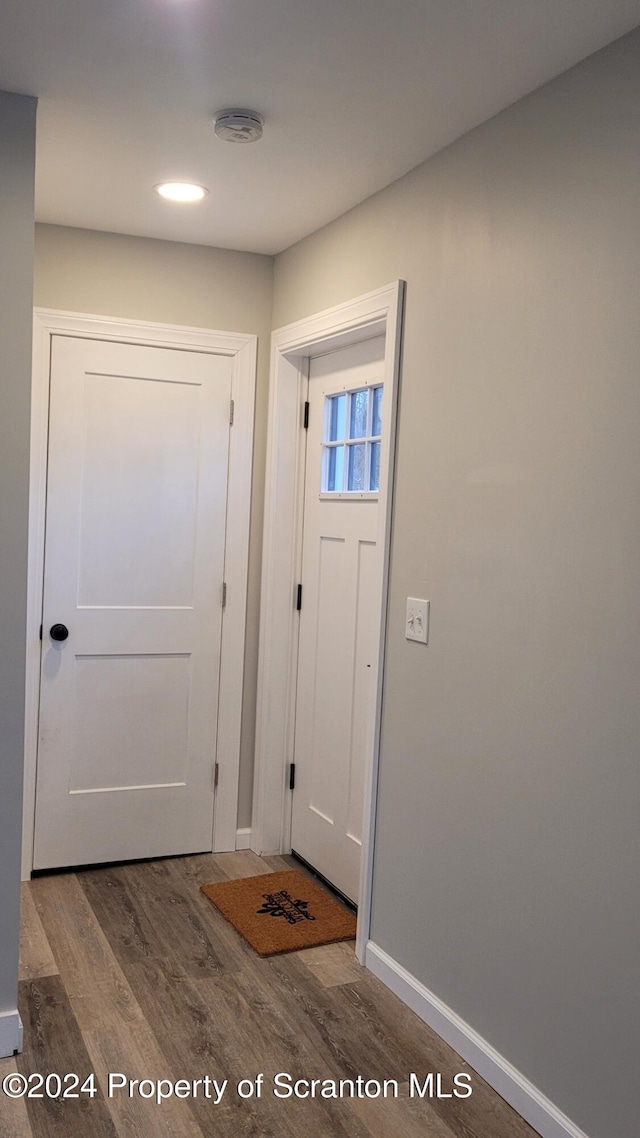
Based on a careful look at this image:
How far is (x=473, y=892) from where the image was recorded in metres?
2.41

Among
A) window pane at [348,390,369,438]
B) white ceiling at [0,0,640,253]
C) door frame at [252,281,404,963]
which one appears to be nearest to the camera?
white ceiling at [0,0,640,253]

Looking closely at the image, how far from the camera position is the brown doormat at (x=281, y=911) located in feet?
10.1

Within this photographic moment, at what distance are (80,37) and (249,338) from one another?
172 cm

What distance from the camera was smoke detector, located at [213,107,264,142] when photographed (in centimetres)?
238

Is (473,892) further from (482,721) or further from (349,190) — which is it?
(349,190)

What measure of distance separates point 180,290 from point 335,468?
3.01 feet

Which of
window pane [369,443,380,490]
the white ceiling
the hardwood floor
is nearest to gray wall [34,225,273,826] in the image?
the white ceiling

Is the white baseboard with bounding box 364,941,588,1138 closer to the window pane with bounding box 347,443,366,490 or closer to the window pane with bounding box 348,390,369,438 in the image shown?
the window pane with bounding box 347,443,366,490

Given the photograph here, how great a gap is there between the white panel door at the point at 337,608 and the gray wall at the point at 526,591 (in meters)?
0.46

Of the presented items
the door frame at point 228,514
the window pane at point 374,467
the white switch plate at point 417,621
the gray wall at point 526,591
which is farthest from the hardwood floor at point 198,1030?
the window pane at point 374,467

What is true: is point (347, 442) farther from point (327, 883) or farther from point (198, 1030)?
point (198, 1030)

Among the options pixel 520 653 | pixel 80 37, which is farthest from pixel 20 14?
pixel 520 653

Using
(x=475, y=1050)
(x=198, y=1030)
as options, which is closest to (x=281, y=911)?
(x=198, y=1030)

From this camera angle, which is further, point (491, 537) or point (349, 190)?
point (349, 190)
